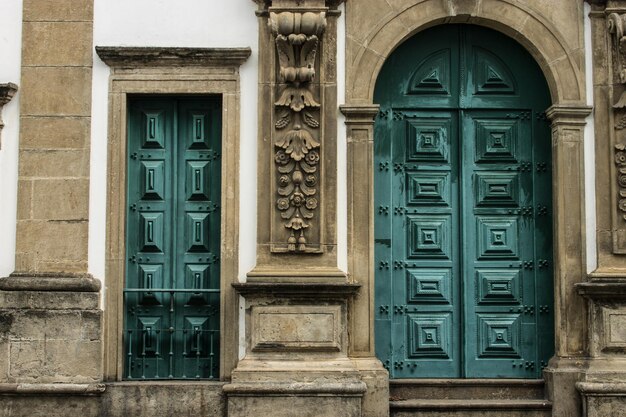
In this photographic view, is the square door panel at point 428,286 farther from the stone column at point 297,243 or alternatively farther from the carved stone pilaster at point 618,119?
the carved stone pilaster at point 618,119

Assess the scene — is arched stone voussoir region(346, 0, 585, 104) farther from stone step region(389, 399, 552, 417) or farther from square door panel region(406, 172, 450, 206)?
Answer: stone step region(389, 399, 552, 417)

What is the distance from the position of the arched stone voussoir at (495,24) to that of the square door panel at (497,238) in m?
1.32

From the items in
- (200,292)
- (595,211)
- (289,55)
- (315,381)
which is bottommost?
(315,381)

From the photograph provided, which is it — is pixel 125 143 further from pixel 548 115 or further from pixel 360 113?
pixel 548 115

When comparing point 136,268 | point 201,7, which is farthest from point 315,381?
point 201,7

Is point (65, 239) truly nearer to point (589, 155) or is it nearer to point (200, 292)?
point (200, 292)

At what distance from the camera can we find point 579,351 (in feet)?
36.1

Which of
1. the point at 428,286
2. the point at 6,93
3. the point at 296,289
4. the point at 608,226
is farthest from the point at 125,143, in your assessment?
the point at 608,226

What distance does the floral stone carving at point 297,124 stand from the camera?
10852mm

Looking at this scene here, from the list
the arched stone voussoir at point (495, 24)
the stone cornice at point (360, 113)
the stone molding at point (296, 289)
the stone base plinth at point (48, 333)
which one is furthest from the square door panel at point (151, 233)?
the arched stone voussoir at point (495, 24)

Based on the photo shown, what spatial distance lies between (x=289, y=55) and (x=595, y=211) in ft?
11.0

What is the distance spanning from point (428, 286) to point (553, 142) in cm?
190

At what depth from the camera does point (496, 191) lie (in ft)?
37.4

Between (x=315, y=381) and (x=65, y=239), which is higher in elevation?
(x=65, y=239)
